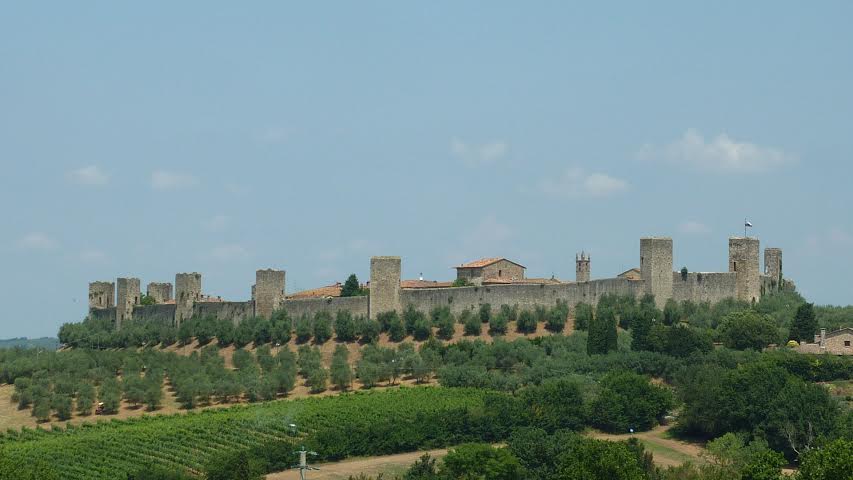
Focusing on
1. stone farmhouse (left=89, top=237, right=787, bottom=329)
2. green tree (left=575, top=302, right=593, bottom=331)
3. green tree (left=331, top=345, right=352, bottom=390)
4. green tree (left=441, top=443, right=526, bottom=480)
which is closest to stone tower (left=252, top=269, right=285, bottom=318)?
stone farmhouse (left=89, top=237, right=787, bottom=329)

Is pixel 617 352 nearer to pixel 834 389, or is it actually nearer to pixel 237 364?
pixel 834 389

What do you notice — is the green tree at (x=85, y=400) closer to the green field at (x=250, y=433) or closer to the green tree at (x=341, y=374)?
the green field at (x=250, y=433)

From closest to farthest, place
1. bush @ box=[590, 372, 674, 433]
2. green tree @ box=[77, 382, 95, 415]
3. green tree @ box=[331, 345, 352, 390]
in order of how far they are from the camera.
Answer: bush @ box=[590, 372, 674, 433]
green tree @ box=[331, 345, 352, 390]
green tree @ box=[77, 382, 95, 415]

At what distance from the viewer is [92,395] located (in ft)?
192

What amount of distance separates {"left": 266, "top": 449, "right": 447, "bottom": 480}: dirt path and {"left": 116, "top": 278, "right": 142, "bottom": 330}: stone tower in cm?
2548

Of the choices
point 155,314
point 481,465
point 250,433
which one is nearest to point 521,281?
point 155,314

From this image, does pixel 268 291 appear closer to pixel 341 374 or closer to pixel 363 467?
pixel 341 374

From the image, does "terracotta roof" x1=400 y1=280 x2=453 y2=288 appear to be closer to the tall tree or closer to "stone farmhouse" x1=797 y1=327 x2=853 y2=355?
the tall tree

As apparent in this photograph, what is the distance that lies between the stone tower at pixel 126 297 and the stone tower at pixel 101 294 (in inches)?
99.0

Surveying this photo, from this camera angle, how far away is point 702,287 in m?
64.8

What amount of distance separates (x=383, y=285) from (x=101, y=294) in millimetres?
18297

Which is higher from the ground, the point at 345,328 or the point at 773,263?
the point at 773,263

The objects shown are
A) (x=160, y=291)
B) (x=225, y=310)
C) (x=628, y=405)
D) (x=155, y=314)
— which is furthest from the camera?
(x=160, y=291)

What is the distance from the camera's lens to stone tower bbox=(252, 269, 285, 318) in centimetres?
6438
